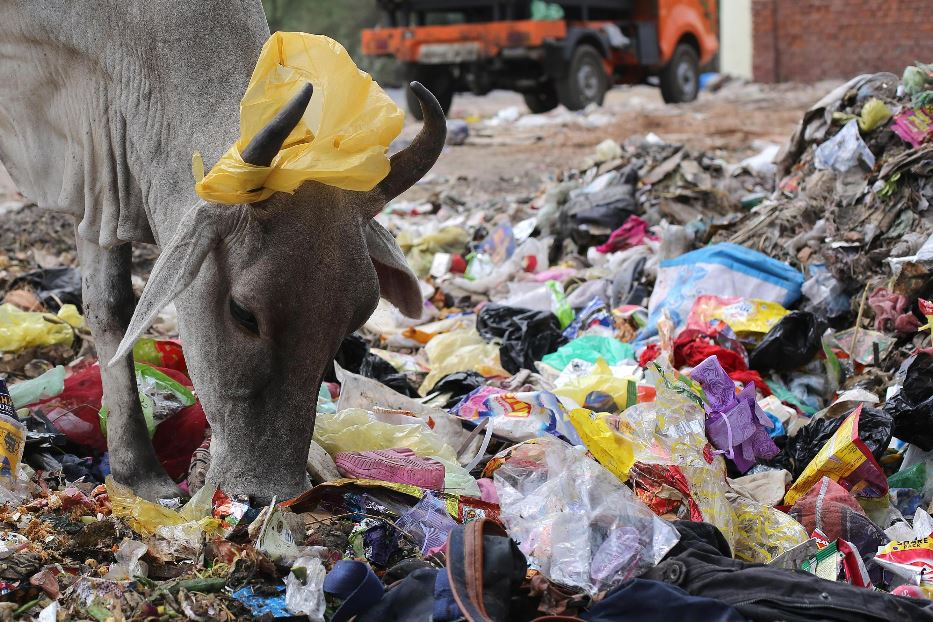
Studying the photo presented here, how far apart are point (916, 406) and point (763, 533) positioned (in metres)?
0.86

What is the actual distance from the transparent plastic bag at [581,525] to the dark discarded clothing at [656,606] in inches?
6.8

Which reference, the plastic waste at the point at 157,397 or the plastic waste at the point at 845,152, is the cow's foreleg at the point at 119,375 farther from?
the plastic waste at the point at 845,152

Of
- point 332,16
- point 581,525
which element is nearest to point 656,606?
point 581,525

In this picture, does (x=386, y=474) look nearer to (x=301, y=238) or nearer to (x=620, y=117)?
(x=301, y=238)

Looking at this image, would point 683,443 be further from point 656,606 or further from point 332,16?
point 332,16

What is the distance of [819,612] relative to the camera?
2592 mm

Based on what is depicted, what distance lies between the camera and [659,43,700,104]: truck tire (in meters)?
17.2

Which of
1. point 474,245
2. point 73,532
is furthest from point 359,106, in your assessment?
point 474,245

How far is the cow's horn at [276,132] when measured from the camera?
2785 mm

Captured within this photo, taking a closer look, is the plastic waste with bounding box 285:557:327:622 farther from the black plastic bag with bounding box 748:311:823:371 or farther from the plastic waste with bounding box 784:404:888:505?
the black plastic bag with bounding box 748:311:823:371

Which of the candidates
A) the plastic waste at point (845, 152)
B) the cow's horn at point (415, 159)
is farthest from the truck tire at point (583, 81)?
the cow's horn at point (415, 159)

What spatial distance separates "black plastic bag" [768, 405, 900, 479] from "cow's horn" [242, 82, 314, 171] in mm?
2286

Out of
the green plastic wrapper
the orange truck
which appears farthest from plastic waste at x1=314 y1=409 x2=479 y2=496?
the orange truck

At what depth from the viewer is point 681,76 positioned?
1747 centimetres
